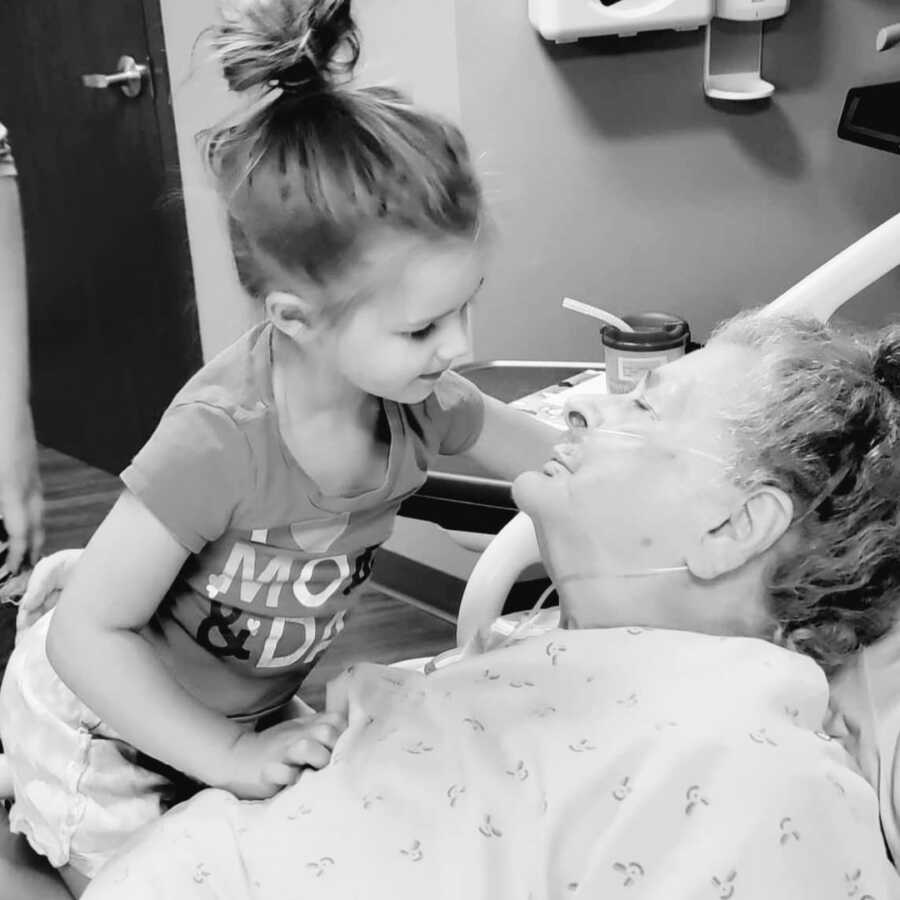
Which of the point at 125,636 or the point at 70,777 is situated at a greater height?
the point at 125,636

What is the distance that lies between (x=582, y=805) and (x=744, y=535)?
1.02 ft

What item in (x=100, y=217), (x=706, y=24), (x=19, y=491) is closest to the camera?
(x=19, y=491)

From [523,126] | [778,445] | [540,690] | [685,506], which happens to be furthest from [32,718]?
[523,126]

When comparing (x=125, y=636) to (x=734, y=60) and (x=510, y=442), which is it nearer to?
(x=510, y=442)

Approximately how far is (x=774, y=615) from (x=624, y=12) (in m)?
1.38

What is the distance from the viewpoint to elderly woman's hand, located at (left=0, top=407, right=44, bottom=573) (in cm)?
139

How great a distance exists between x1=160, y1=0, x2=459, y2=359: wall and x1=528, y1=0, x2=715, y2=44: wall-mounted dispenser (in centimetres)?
22

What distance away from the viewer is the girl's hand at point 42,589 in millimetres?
1408

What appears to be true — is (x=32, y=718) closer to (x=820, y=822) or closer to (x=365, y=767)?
(x=365, y=767)

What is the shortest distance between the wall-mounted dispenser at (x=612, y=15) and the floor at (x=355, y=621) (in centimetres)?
151

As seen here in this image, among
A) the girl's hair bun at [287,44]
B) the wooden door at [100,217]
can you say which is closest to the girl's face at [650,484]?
Answer: the girl's hair bun at [287,44]

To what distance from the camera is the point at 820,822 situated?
3.21ft

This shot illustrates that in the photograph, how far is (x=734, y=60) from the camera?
2346mm

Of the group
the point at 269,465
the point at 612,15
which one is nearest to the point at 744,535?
the point at 269,465
